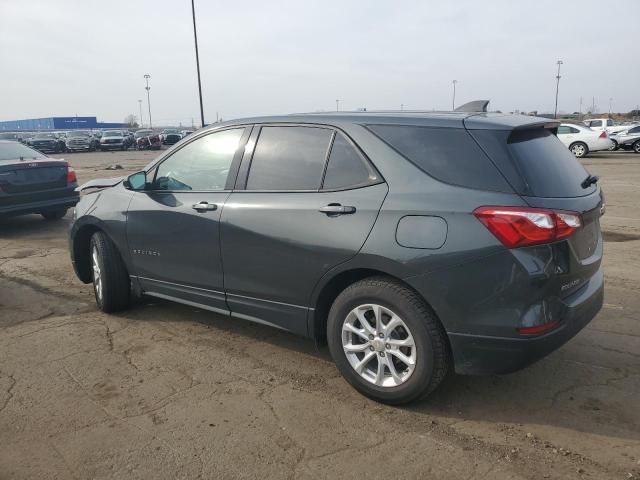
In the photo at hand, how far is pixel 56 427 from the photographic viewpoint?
10.3ft

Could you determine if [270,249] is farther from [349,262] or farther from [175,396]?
[175,396]

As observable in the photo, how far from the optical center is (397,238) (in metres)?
3.09

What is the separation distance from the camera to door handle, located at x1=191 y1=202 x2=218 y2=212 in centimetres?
400

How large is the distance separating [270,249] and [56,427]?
5.34 feet

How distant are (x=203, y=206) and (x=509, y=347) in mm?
2331

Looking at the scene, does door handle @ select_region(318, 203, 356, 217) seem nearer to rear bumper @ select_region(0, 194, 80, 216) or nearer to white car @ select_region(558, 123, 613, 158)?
rear bumper @ select_region(0, 194, 80, 216)

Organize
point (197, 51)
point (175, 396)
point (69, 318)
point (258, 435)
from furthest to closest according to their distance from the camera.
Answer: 1. point (197, 51)
2. point (69, 318)
3. point (175, 396)
4. point (258, 435)

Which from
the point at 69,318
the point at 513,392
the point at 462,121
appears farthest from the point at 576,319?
the point at 69,318

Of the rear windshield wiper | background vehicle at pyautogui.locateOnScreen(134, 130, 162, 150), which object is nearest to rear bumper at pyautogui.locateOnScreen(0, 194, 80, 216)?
the rear windshield wiper

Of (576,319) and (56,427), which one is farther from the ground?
(576,319)

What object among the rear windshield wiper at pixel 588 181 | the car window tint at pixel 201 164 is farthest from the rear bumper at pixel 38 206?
the rear windshield wiper at pixel 588 181

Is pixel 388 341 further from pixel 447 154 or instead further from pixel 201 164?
pixel 201 164

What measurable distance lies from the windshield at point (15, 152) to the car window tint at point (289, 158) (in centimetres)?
710

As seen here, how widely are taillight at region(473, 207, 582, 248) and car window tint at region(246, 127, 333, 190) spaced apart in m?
1.15
